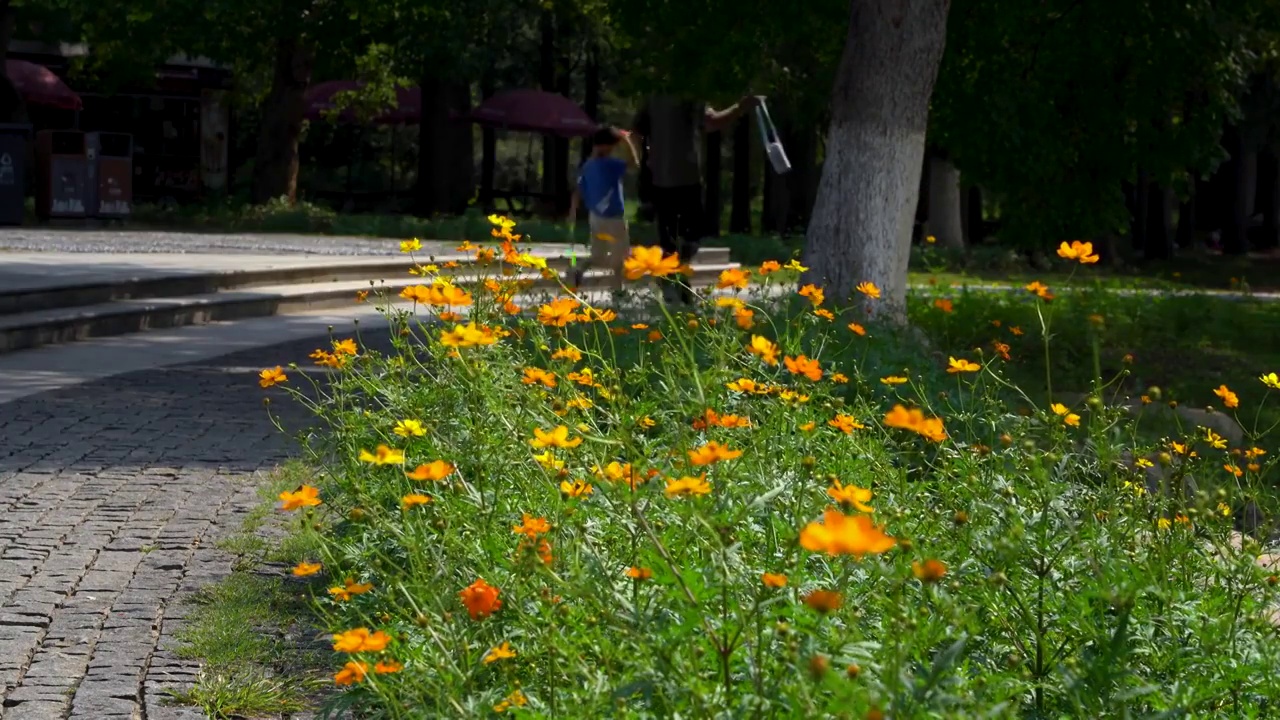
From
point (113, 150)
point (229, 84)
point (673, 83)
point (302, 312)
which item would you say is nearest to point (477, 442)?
point (673, 83)

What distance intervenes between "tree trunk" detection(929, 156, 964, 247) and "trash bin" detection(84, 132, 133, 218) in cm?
1500

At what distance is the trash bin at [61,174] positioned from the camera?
28203 millimetres

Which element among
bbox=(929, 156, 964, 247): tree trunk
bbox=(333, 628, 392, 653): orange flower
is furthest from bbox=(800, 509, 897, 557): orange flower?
bbox=(929, 156, 964, 247): tree trunk

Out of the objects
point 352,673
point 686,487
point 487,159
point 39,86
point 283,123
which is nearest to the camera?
point 686,487

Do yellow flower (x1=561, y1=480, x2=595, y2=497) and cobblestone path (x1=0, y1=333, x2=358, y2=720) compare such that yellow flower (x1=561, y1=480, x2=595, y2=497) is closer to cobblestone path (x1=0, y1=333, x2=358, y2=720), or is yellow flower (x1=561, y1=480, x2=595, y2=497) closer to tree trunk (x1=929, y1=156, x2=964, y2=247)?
cobblestone path (x1=0, y1=333, x2=358, y2=720)

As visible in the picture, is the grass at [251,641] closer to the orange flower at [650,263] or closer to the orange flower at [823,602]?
the orange flower at [650,263]

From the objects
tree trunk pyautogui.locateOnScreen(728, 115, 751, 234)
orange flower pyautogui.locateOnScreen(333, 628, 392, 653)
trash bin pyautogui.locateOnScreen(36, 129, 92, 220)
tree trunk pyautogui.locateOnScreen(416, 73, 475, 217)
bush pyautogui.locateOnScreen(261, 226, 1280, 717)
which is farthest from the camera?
tree trunk pyautogui.locateOnScreen(728, 115, 751, 234)

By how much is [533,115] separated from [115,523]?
33.6 meters

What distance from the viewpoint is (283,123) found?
3519 cm

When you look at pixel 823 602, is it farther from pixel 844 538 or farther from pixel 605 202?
pixel 605 202

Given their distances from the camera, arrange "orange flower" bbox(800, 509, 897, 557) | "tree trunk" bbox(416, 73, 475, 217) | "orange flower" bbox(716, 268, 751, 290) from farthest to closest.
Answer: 1. "tree trunk" bbox(416, 73, 475, 217)
2. "orange flower" bbox(716, 268, 751, 290)
3. "orange flower" bbox(800, 509, 897, 557)

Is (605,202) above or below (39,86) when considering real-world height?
below

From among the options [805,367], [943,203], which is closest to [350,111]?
[943,203]

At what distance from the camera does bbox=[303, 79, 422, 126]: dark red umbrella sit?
1590 inches
